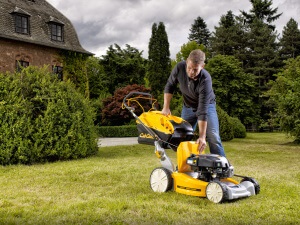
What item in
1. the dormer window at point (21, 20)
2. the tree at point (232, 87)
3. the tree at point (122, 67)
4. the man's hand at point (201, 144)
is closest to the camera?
the man's hand at point (201, 144)

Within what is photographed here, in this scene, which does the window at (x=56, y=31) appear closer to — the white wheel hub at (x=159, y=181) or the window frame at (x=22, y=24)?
the window frame at (x=22, y=24)

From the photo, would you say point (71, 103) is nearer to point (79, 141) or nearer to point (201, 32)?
point (79, 141)

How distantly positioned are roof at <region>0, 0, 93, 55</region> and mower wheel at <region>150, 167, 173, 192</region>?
20.5 m

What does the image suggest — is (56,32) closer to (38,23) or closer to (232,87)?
(38,23)

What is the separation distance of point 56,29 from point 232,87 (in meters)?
20.5

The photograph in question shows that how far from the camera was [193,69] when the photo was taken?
4.96 metres

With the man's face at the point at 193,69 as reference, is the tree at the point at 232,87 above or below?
above

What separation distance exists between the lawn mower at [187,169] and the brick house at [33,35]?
66.6 ft

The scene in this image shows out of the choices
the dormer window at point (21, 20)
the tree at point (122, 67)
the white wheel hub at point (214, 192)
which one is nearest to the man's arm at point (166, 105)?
the white wheel hub at point (214, 192)

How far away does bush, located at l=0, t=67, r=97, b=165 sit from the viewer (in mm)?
9125

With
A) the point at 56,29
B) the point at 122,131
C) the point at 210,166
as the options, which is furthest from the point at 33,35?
the point at 210,166

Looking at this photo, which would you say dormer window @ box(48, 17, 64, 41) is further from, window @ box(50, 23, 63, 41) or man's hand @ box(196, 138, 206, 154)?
man's hand @ box(196, 138, 206, 154)

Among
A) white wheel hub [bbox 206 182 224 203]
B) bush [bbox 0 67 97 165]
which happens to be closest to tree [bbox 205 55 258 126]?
bush [bbox 0 67 97 165]

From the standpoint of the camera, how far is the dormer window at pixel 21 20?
24527 millimetres
